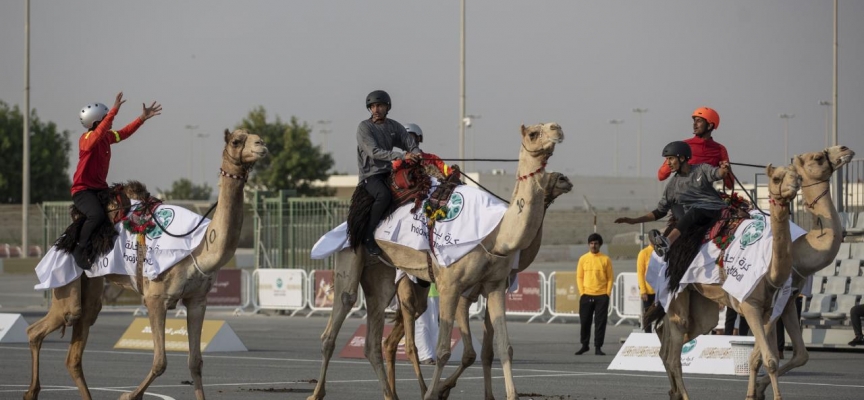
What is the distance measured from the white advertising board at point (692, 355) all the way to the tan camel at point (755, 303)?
12.1 ft

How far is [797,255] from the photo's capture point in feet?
45.4

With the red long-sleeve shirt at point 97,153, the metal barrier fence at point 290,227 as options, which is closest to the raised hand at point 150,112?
the red long-sleeve shirt at point 97,153

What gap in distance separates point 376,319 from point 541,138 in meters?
3.10

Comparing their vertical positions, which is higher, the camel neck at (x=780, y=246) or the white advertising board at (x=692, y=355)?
the camel neck at (x=780, y=246)

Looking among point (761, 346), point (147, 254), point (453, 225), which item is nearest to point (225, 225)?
point (147, 254)

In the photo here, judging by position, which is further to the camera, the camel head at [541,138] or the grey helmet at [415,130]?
the grey helmet at [415,130]

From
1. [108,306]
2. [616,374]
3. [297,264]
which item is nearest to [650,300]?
[616,374]

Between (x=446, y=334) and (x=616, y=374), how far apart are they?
5.83m

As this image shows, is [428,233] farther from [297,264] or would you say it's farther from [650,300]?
[297,264]

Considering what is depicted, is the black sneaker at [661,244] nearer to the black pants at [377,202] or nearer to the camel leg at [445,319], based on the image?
the camel leg at [445,319]

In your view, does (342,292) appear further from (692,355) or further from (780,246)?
(692,355)

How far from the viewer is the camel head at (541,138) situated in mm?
12758

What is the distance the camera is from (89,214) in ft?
47.0

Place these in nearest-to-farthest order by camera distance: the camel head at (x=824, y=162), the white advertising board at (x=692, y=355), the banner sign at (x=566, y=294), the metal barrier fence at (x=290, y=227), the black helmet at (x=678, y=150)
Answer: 1. the camel head at (x=824, y=162)
2. the black helmet at (x=678, y=150)
3. the white advertising board at (x=692, y=355)
4. the banner sign at (x=566, y=294)
5. the metal barrier fence at (x=290, y=227)
